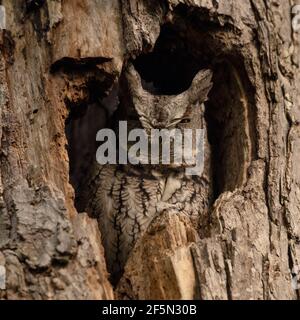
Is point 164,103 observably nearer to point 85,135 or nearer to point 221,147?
point 221,147

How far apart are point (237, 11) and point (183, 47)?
0.31 meters

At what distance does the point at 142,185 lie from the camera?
271 centimetres

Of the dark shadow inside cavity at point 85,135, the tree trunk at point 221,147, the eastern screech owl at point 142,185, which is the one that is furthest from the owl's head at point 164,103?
the dark shadow inside cavity at point 85,135

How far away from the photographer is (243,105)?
2.55 meters

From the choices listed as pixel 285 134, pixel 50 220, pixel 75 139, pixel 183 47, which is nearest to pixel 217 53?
pixel 183 47

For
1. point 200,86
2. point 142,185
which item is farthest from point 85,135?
point 200,86

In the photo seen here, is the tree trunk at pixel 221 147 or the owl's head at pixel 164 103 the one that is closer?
the tree trunk at pixel 221 147

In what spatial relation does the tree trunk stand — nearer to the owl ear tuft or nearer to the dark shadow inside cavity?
the owl ear tuft

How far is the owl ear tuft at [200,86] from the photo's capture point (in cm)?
263

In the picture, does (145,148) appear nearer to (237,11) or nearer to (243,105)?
(243,105)

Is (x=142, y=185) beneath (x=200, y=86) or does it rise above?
beneath

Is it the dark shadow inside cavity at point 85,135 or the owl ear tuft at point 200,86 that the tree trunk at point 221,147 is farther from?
the dark shadow inside cavity at point 85,135

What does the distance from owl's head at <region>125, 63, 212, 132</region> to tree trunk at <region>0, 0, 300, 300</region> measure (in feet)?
0.33

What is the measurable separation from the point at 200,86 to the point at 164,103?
6.2 inches
